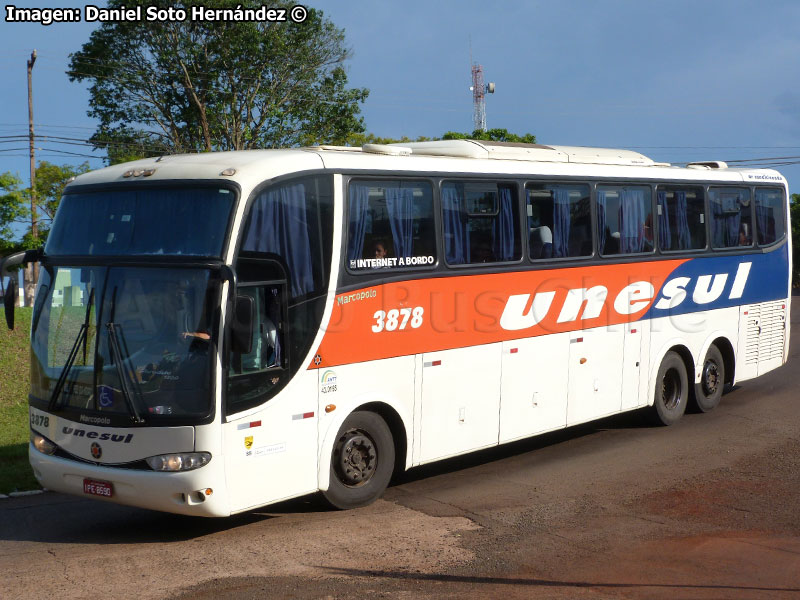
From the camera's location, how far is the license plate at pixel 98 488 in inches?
325

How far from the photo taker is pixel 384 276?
31.9 feet

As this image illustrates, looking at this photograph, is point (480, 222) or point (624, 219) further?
point (624, 219)

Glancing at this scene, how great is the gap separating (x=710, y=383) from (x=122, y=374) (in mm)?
10063

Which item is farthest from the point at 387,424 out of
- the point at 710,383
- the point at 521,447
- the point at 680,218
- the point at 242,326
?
the point at 710,383

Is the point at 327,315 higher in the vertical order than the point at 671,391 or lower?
higher

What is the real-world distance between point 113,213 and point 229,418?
223 centimetres

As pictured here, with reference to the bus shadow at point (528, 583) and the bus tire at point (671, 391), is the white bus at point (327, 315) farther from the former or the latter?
the bus shadow at point (528, 583)

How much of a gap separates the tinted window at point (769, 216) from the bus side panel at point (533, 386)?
5.72m

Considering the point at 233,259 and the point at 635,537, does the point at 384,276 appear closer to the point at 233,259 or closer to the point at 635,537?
the point at 233,259

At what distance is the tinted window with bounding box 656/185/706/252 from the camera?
1381 centimetres

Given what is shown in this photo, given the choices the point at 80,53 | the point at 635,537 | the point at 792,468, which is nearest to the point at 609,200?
the point at 792,468

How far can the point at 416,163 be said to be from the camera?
405 inches

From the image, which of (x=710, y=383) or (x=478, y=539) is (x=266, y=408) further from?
(x=710, y=383)

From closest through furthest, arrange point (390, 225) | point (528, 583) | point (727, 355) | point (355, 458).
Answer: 1. point (528, 583)
2. point (355, 458)
3. point (390, 225)
4. point (727, 355)
